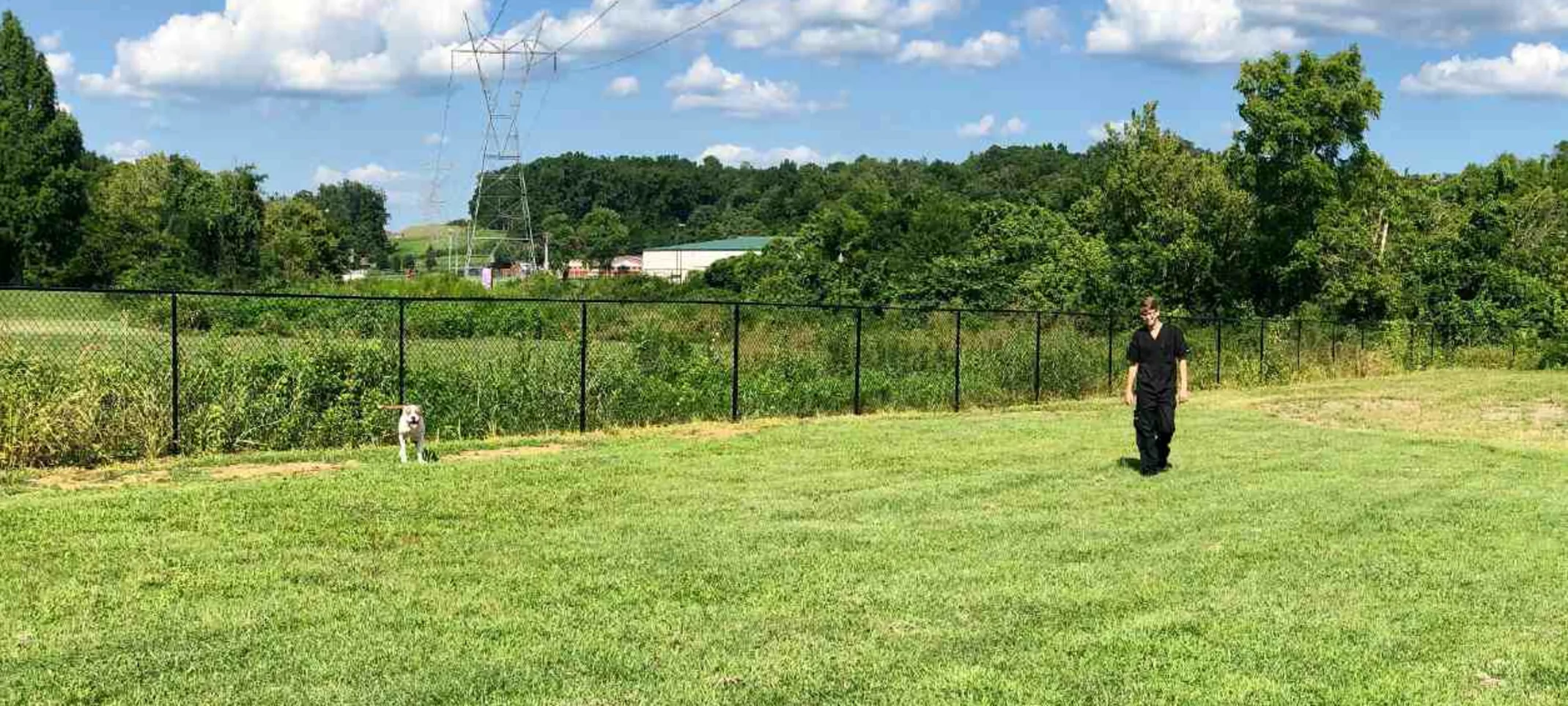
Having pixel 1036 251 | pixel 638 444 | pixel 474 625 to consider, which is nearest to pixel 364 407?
pixel 638 444

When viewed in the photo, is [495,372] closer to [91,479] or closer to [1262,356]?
[91,479]

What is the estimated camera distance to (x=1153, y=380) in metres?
11.4

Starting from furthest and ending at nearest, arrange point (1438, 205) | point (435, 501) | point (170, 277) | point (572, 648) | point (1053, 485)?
point (170, 277) → point (1438, 205) → point (1053, 485) → point (435, 501) → point (572, 648)

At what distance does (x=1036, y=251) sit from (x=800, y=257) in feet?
48.6

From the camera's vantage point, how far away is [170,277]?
168 feet

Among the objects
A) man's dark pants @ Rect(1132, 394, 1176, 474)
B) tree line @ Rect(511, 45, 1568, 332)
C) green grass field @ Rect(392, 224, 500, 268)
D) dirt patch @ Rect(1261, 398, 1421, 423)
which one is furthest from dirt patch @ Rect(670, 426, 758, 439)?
green grass field @ Rect(392, 224, 500, 268)

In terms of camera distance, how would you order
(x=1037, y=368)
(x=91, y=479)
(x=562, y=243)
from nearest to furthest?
(x=91, y=479), (x=1037, y=368), (x=562, y=243)

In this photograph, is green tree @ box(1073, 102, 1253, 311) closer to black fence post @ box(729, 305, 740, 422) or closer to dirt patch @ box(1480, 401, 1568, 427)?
dirt patch @ box(1480, 401, 1568, 427)

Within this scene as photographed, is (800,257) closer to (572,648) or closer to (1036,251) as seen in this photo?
(1036,251)

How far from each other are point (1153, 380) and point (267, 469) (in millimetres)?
8410

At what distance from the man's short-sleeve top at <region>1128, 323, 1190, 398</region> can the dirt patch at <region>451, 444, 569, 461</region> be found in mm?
6152

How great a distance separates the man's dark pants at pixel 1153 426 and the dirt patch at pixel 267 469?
25.0 ft

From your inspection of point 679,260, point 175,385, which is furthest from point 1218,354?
point 679,260

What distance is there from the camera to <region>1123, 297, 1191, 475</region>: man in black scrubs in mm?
11367
